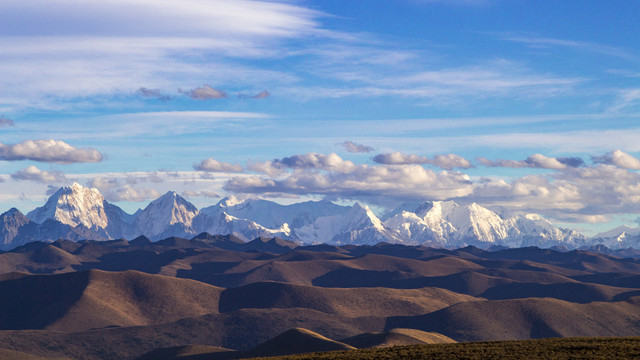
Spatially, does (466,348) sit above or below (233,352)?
above

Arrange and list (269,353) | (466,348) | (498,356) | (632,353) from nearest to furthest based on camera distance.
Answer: (632,353)
(498,356)
(466,348)
(269,353)

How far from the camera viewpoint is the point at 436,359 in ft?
344

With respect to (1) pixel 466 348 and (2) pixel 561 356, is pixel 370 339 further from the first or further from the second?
(2) pixel 561 356

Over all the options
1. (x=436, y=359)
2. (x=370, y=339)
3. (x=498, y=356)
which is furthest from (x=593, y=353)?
(x=370, y=339)

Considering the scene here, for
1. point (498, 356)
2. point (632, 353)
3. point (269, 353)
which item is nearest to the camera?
point (632, 353)

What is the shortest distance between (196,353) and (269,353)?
18688 millimetres

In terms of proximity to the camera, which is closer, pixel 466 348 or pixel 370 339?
pixel 466 348

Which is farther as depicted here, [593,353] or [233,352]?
[233,352]

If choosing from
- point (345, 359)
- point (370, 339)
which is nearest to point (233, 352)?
point (370, 339)

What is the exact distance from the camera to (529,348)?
109562 mm

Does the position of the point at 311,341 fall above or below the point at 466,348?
below

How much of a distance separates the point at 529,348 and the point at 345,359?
24780 mm

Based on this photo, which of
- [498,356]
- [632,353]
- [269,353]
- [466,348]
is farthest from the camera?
[269,353]

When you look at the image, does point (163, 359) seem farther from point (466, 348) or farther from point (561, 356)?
point (561, 356)
